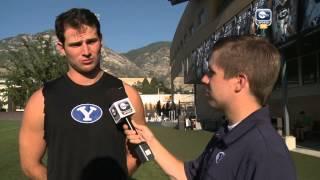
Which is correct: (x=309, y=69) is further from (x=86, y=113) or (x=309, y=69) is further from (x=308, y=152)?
(x=86, y=113)

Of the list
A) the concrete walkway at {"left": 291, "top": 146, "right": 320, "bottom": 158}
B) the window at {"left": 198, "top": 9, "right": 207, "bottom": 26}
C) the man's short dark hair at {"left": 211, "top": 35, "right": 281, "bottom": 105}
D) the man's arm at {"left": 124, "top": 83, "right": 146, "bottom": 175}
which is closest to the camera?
the man's short dark hair at {"left": 211, "top": 35, "right": 281, "bottom": 105}

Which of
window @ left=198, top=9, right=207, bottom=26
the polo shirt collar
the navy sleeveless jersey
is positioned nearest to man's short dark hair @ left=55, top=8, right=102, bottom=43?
the navy sleeveless jersey

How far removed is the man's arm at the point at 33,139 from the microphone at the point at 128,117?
2.06 feet

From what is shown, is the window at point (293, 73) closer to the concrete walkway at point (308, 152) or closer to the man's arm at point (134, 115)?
the concrete walkway at point (308, 152)

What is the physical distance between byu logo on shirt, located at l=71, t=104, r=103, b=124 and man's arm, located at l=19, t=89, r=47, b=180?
217 millimetres

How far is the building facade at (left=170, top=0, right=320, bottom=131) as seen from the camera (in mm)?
19297

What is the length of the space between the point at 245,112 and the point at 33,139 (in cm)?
156

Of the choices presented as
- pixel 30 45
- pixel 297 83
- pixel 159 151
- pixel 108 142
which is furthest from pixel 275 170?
pixel 30 45

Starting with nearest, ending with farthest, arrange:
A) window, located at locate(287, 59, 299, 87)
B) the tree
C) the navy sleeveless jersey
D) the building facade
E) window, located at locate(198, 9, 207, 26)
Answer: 1. the navy sleeveless jersey
2. the building facade
3. window, located at locate(287, 59, 299, 87)
4. window, located at locate(198, 9, 207, 26)
5. the tree

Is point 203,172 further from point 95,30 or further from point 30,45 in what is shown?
point 30,45

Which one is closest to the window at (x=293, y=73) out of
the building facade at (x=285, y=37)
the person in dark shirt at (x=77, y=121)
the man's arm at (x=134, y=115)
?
the building facade at (x=285, y=37)

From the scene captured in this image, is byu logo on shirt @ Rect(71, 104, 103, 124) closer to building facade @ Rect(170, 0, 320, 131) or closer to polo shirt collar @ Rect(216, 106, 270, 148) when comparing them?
polo shirt collar @ Rect(216, 106, 270, 148)

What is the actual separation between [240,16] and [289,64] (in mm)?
5533

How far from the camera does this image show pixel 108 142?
3.66 metres
